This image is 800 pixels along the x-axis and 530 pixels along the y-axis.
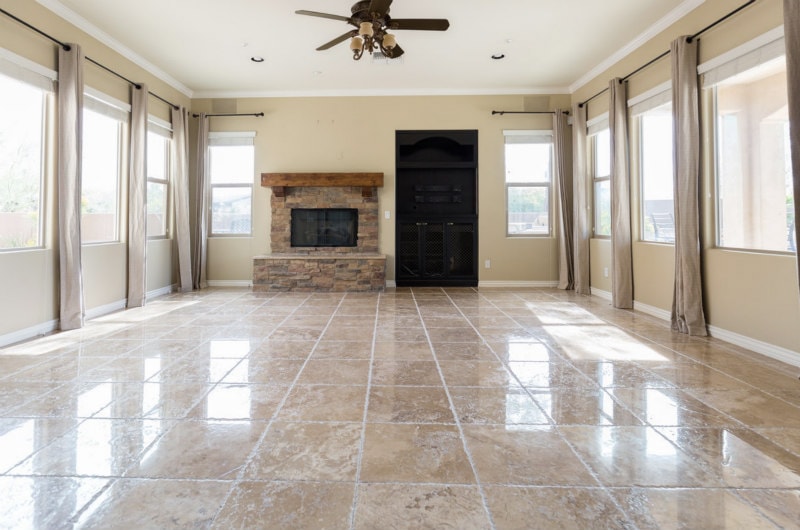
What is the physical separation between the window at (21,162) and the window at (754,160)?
240 inches

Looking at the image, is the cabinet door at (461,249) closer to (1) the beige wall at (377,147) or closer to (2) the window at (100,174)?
Result: (1) the beige wall at (377,147)

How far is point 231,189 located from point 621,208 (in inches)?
226

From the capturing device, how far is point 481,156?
7180 mm

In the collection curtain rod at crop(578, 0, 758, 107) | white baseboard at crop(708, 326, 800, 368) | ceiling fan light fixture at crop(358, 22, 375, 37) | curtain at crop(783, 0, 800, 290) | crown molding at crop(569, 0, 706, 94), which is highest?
crown molding at crop(569, 0, 706, 94)

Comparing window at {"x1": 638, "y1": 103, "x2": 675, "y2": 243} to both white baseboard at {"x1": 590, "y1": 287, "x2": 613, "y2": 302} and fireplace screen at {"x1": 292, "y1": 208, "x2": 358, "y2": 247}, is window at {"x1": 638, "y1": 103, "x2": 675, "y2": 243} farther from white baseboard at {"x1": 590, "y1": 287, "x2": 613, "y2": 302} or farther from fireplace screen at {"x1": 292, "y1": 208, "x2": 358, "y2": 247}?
fireplace screen at {"x1": 292, "y1": 208, "x2": 358, "y2": 247}

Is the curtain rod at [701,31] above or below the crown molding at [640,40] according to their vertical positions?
below

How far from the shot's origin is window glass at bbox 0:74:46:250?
3.78m

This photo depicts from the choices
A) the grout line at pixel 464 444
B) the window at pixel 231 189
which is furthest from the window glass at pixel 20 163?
the grout line at pixel 464 444

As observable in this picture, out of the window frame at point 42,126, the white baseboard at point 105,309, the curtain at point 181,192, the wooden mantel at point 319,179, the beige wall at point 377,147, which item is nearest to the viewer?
the window frame at point 42,126

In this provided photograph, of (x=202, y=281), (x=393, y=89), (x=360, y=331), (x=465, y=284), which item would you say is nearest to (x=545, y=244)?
(x=465, y=284)

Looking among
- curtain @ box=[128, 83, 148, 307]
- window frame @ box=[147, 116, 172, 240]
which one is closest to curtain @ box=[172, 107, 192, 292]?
window frame @ box=[147, 116, 172, 240]

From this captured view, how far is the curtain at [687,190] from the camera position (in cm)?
403

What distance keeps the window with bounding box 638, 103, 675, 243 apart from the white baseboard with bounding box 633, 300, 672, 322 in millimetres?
751

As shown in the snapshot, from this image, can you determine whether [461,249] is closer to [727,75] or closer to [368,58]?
[368,58]
